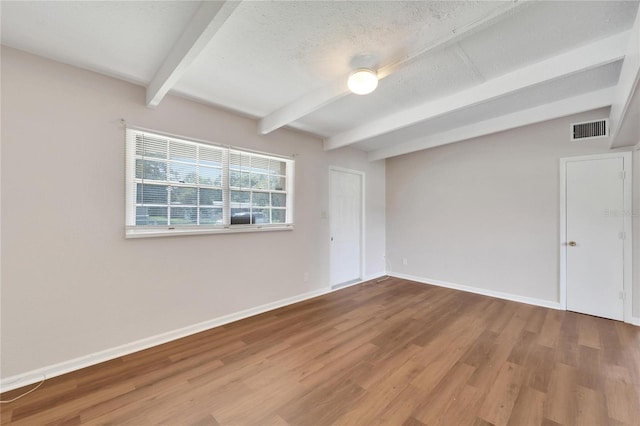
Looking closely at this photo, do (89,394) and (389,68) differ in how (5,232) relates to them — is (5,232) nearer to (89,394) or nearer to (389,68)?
(89,394)

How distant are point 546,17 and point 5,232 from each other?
423cm

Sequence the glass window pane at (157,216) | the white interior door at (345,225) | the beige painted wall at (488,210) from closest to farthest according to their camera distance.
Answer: the glass window pane at (157,216)
the beige painted wall at (488,210)
the white interior door at (345,225)

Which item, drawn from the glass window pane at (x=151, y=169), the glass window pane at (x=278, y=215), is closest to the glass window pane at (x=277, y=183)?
the glass window pane at (x=278, y=215)

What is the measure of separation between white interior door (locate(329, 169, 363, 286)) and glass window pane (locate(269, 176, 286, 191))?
0.99 m

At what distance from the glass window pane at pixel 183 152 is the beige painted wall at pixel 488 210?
400cm

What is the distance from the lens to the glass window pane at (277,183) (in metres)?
3.63

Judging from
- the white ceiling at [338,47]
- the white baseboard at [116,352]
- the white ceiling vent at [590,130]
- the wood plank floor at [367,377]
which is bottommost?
the wood plank floor at [367,377]

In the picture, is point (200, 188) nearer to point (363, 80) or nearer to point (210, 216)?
point (210, 216)

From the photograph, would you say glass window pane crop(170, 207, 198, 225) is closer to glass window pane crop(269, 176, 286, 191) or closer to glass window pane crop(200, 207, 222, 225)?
glass window pane crop(200, 207, 222, 225)

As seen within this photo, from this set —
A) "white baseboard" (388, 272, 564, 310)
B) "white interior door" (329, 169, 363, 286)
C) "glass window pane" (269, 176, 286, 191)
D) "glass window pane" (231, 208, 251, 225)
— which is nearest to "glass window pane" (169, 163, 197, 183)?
"glass window pane" (231, 208, 251, 225)

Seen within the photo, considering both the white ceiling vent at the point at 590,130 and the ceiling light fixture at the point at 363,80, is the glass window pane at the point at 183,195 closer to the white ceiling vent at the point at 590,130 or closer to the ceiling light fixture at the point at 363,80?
the ceiling light fixture at the point at 363,80

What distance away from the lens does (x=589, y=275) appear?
10.9 ft

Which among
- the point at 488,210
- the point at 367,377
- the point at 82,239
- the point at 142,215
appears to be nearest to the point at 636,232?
the point at 488,210

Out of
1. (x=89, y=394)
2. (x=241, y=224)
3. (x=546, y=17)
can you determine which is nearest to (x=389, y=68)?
(x=546, y=17)
